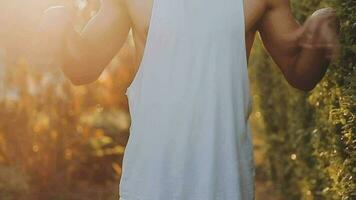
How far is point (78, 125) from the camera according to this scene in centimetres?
715

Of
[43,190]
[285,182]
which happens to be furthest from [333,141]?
[43,190]

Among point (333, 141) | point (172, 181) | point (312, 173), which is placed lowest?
point (312, 173)

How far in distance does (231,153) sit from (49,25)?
26.3 inches

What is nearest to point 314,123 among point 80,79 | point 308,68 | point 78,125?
point 308,68

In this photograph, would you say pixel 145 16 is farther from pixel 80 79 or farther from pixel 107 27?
pixel 80 79

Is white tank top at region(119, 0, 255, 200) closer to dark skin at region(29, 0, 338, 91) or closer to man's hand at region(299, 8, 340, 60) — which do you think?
dark skin at region(29, 0, 338, 91)

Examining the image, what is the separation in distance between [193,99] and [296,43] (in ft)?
1.33

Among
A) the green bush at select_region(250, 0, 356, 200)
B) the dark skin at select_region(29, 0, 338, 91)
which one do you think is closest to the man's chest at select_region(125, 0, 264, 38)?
the dark skin at select_region(29, 0, 338, 91)

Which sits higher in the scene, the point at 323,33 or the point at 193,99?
the point at 323,33

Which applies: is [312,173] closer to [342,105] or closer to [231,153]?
[342,105]

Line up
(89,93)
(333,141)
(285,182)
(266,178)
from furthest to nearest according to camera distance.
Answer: (266,178)
(89,93)
(285,182)
(333,141)

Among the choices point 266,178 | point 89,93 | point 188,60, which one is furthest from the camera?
point 266,178

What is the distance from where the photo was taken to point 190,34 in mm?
2588

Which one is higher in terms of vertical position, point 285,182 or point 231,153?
point 231,153
